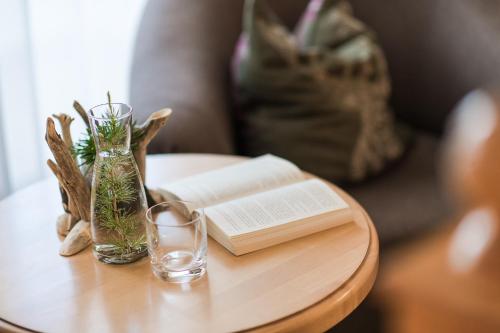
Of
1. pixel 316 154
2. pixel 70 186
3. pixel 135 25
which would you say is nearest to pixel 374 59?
pixel 316 154

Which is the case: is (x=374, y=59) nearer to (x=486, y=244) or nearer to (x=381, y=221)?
(x=381, y=221)

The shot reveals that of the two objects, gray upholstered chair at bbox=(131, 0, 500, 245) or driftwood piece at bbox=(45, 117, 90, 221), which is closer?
driftwood piece at bbox=(45, 117, 90, 221)

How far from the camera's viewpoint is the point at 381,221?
1.58 m

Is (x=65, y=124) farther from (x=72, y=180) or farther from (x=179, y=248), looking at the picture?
(x=179, y=248)

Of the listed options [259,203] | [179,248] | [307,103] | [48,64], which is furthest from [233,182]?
[48,64]

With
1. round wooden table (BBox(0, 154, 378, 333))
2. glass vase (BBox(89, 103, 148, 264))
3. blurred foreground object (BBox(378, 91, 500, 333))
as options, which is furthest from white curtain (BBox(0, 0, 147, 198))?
blurred foreground object (BBox(378, 91, 500, 333))

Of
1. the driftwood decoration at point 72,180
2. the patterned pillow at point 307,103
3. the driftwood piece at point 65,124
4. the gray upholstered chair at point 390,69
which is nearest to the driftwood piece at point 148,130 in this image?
the driftwood decoration at point 72,180

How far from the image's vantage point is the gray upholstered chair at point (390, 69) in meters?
1.57

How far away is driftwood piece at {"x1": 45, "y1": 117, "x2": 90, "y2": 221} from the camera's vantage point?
1.01m

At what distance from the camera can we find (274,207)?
1.13m

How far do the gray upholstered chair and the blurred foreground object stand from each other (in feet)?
0.26

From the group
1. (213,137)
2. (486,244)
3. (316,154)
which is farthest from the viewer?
(486,244)

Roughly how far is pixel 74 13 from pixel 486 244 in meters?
1.19

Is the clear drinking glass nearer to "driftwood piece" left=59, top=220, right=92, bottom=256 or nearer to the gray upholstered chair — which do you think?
"driftwood piece" left=59, top=220, right=92, bottom=256
